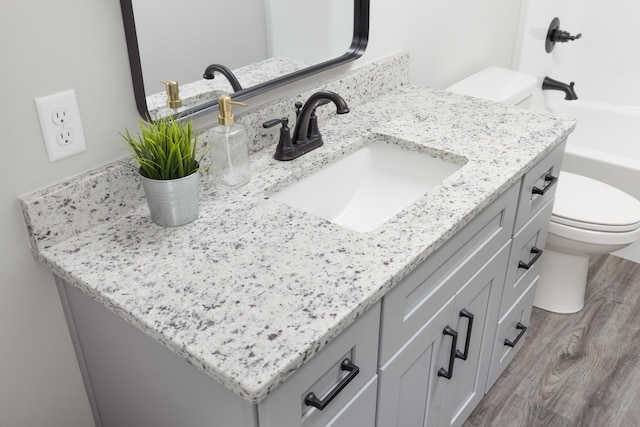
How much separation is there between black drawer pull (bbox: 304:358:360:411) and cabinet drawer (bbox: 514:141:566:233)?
70 centimetres

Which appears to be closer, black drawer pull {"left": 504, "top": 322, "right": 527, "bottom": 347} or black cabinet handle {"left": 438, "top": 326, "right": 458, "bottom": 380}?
black cabinet handle {"left": 438, "top": 326, "right": 458, "bottom": 380}

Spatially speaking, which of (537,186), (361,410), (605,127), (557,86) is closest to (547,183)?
(537,186)

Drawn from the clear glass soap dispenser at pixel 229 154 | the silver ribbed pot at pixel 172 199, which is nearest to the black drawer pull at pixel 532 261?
the clear glass soap dispenser at pixel 229 154

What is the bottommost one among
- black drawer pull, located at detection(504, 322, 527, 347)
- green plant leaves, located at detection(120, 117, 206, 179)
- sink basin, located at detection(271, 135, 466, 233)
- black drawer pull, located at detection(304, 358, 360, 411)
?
black drawer pull, located at detection(504, 322, 527, 347)

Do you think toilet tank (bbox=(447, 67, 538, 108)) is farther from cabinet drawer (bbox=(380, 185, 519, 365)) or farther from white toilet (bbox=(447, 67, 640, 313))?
cabinet drawer (bbox=(380, 185, 519, 365))

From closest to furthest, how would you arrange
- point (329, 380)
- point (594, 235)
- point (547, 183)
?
point (329, 380) → point (547, 183) → point (594, 235)

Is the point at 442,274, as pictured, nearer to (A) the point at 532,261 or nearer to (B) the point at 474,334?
(B) the point at 474,334

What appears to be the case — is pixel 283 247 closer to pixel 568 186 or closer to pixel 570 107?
pixel 568 186

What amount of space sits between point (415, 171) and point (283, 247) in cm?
54

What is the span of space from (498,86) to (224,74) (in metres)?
1.18

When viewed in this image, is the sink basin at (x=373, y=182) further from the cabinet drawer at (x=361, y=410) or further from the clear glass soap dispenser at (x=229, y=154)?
the cabinet drawer at (x=361, y=410)

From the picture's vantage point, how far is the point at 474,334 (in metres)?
1.57

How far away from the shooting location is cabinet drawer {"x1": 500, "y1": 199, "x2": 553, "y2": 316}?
1.65m

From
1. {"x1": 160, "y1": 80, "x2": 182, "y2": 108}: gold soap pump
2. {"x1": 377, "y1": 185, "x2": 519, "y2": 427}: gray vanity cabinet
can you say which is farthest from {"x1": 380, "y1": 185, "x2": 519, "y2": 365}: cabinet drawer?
{"x1": 160, "y1": 80, "x2": 182, "y2": 108}: gold soap pump
